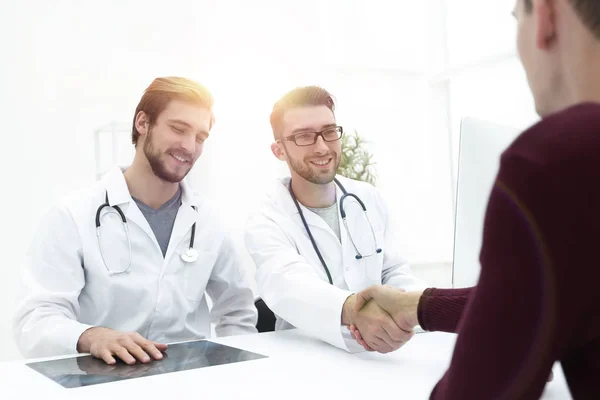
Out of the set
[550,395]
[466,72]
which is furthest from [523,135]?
[466,72]

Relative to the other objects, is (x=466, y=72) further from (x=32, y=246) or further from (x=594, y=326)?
(x=594, y=326)

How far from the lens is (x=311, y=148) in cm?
212

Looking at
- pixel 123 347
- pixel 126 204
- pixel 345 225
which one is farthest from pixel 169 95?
pixel 123 347

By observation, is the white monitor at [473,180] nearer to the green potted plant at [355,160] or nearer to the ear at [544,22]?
the ear at [544,22]

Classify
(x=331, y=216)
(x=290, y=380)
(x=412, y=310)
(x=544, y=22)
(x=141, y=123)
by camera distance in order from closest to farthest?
(x=544, y=22), (x=290, y=380), (x=412, y=310), (x=331, y=216), (x=141, y=123)

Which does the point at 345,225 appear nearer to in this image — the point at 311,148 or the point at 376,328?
the point at 311,148

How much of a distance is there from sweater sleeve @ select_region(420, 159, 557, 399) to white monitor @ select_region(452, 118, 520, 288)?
0.96 m

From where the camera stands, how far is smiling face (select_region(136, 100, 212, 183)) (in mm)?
2088

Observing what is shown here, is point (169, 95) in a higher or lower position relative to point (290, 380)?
higher

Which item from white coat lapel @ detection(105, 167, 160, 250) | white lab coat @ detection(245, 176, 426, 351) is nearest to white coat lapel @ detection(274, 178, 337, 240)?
white lab coat @ detection(245, 176, 426, 351)

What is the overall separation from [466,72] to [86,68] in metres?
2.73

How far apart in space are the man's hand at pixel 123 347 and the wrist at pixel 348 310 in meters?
0.46

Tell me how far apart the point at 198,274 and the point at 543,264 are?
5.57 ft

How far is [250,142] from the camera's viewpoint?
370cm
